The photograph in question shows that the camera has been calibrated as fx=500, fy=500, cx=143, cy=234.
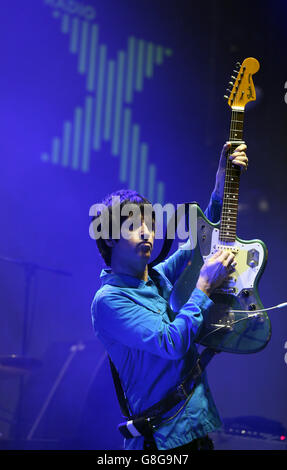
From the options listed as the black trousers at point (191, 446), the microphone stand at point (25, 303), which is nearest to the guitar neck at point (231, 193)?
the black trousers at point (191, 446)

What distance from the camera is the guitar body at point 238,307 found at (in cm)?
172

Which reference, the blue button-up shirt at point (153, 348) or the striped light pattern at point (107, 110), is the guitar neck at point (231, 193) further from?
the striped light pattern at point (107, 110)

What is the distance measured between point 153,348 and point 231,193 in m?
0.65

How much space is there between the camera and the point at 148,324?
1.58 m

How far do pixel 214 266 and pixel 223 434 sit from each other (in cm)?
163

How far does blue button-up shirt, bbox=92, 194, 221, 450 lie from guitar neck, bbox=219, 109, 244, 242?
0.94 feet

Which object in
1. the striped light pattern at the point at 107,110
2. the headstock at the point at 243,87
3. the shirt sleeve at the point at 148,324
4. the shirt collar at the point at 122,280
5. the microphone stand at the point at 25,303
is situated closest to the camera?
Result: the shirt sleeve at the point at 148,324

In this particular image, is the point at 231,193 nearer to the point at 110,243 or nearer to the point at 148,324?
the point at 110,243

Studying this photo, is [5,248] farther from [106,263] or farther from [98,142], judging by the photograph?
[106,263]

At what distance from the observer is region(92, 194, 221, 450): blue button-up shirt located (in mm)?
1559

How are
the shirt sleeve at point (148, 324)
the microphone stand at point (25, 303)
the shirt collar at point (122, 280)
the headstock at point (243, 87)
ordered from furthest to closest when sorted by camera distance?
the microphone stand at point (25, 303)
the headstock at point (243, 87)
the shirt collar at point (122, 280)
the shirt sleeve at point (148, 324)

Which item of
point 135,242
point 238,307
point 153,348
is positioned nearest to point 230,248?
point 238,307

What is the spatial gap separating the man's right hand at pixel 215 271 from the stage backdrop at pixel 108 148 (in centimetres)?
169
